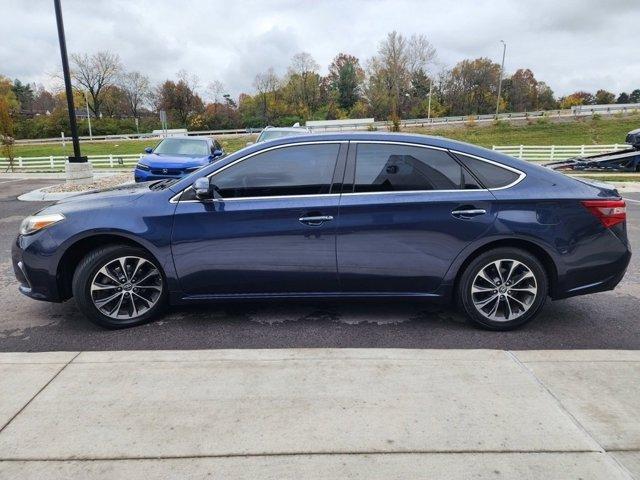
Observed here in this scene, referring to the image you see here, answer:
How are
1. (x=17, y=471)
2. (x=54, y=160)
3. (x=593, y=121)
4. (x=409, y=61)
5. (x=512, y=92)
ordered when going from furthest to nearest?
(x=512, y=92)
(x=409, y=61)
(x=593, y=121)
(x=54, y=160)
(x=17, y=471)

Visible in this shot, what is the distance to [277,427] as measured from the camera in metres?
2.55

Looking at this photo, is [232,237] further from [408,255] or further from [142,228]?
[408,255]

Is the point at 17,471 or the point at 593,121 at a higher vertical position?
the point at 593,121

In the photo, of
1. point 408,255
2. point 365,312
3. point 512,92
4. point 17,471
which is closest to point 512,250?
point 408,255

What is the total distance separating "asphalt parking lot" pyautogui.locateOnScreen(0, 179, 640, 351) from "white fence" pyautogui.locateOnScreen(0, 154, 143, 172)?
21.7 metres

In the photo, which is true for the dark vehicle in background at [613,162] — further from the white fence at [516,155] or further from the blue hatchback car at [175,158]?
the blue hatchback car at [175,158]

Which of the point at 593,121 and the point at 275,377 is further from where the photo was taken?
the point at 593,121

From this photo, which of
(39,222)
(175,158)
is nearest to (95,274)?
(39,222)

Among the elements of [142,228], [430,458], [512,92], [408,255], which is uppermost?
[512,92]

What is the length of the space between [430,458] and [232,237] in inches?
86.6

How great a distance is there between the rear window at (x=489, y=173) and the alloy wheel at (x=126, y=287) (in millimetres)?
2737

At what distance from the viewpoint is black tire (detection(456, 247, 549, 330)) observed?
3.75 meters

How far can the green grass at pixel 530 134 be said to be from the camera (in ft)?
127

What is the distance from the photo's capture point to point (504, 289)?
12.5ft
